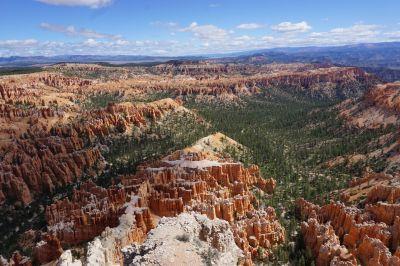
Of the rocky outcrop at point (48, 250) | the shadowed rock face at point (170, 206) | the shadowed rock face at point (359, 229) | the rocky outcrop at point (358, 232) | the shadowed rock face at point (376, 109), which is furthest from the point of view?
the shadowed rock face at point (376, 109)

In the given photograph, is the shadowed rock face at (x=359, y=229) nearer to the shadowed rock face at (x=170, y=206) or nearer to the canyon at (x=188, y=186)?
the canyon at (x=188, y=186)

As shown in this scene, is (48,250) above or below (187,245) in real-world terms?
below

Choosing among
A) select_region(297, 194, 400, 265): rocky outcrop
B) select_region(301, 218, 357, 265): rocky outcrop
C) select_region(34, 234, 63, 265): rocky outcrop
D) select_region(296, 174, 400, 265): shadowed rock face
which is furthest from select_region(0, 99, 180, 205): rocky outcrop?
select_region(297, 194, 400, 265): rocky outcrop

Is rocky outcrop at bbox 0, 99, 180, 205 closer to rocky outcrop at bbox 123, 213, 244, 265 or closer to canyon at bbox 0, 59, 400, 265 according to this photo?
canyon at bbox 0, 59, 400, 265

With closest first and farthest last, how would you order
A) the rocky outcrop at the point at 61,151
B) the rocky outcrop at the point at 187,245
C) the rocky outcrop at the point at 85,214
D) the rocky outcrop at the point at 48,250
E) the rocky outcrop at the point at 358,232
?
the rocky outcrop at the point at 187,245
the rocky outcrop at the point at 358,232
the rocky outcrop at the point at 48,250
the rocky outcrop at the point at 85,214
the rocky outcrop at the point at 61,151

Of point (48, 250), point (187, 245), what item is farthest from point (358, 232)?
point (48, 250)

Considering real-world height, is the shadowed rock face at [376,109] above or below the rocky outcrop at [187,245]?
below

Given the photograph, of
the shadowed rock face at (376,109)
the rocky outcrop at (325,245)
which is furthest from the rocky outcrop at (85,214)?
the shadowed rock face at (376,109)

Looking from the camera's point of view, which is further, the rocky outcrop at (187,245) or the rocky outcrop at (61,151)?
the rocky outcrop at (61,151)

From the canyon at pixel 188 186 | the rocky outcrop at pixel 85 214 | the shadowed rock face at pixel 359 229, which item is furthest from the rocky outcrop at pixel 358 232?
the rocky outcrop at pixel 85 214

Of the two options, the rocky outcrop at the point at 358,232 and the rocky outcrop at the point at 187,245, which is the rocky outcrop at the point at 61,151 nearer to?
the rocky outcrop at the point at 358,232

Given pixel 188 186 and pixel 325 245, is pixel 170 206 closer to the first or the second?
pixel 188 186
